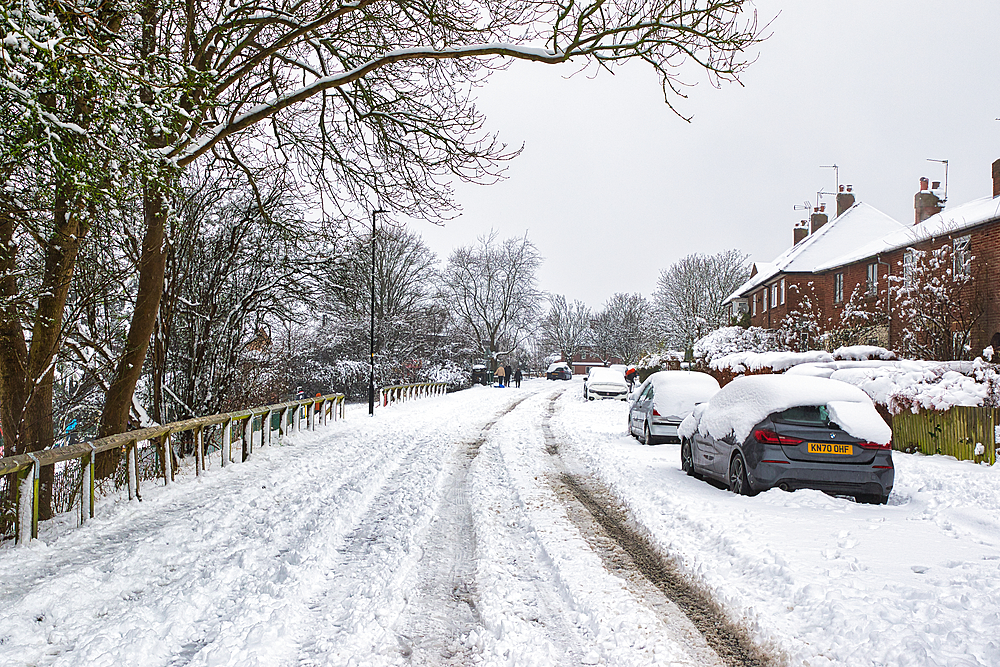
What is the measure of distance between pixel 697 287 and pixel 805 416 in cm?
5329

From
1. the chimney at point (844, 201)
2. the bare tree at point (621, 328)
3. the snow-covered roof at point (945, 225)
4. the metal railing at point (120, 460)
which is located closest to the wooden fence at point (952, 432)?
the metal railing at point (120, 460)

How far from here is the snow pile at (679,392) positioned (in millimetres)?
14695

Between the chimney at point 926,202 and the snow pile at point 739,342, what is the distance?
10657 mm

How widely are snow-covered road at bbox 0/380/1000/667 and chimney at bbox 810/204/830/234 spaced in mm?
39851

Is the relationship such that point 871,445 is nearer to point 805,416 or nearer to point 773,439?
point 805,416

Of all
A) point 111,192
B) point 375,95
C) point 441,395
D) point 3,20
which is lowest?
point 441,395

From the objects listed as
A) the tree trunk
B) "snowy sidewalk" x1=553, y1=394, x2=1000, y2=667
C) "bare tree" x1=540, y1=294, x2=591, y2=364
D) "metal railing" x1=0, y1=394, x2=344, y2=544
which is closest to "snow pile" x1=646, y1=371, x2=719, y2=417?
"snowy sidewalk" x1=553, y1=394, x2=1000, y2=667

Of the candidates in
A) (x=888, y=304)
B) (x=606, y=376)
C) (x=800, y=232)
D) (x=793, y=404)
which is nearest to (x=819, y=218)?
(x=800, y=232)

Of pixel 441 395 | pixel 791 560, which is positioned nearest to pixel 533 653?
pixel 791 560

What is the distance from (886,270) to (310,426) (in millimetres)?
24784

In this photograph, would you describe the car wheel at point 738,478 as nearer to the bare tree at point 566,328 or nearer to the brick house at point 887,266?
the brick house at point 887,266

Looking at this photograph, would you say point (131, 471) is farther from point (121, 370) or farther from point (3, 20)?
point (3, 20)

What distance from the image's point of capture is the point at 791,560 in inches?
223

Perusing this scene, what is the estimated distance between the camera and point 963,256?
73.1 ft
